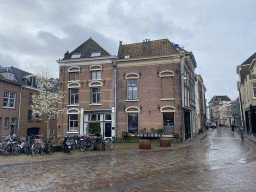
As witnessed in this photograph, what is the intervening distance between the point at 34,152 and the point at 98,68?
1246 centimetres

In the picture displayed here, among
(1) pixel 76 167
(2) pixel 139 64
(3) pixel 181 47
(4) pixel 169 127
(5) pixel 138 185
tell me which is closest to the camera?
(5) pixel 138 185

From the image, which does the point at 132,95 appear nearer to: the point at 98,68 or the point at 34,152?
the point at 98,68

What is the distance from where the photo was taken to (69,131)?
23.2 metres

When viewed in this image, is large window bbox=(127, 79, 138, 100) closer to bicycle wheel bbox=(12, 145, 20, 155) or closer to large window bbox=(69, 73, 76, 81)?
large window bbox=(69, 73, 76, 81)

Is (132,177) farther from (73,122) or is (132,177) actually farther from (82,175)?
(73,122)

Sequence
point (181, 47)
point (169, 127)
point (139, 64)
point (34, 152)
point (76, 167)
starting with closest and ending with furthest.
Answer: point (76, 167), point (34, 152), point (169, 127), point (139, 64), point (181, 47)

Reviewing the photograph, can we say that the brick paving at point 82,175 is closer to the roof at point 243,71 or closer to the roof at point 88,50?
the roof at point 88,50

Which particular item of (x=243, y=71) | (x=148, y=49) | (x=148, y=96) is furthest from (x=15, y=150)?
(x=243, y=71)

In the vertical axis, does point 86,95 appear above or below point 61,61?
below

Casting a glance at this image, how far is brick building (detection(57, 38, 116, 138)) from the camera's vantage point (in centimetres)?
2272

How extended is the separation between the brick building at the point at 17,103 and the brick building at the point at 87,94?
22.1 feet

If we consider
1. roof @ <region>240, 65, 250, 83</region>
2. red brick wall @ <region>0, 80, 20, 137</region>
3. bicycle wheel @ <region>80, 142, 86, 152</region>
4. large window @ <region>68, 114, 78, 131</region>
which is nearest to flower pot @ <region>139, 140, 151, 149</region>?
bicycle wheel @ <region>80, 142, 86, 152</region>

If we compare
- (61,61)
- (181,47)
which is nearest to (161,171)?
(61,61)

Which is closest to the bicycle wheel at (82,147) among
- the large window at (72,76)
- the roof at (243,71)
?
the large window at (72,76)
